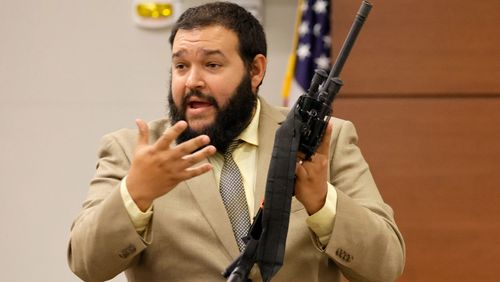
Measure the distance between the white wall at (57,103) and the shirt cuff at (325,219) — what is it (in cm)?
242

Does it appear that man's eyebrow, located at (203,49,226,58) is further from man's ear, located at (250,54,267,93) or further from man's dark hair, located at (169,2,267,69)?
man's ear, located at (250,54,267,93)

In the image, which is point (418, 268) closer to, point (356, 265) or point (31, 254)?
point (356, 265)

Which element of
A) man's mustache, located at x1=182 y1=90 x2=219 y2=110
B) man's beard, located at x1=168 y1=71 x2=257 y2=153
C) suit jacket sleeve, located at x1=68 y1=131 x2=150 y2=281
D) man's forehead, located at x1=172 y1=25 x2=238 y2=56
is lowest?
suit jacket sleeve, located at x1=68 y1=131 x2=150 y2=281

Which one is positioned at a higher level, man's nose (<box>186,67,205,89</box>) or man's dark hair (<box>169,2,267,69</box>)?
man's dark hair (<box>169,2,267,69</box>)

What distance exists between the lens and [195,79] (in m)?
2.65

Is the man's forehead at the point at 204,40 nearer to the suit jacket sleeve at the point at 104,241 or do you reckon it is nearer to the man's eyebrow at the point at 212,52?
the man's eyebrow at the point at 212,52

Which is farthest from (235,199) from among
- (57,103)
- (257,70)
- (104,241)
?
(57,103)

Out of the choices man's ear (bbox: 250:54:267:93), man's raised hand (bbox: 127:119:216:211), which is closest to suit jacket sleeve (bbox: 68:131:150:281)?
man's raised hand (bbox: 127:119:216:211)

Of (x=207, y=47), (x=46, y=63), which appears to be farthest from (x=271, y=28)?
(x=207, y=47)

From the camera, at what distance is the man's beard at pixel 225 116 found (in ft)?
8.81

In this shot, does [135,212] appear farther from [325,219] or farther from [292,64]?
[292,64]

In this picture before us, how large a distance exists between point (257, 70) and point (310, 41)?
55.3 inches

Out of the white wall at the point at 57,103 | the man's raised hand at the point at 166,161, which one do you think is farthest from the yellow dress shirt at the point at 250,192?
the white wall at the point at 57,103

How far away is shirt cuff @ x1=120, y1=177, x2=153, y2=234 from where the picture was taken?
2350mm
